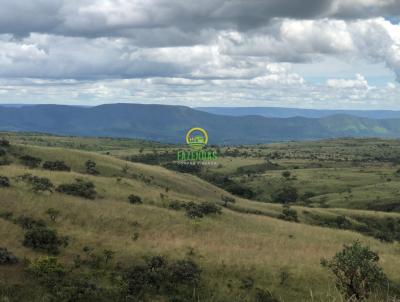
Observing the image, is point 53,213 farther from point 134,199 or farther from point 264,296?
Answer: point 264,296

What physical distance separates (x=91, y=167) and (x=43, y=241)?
50.9 m

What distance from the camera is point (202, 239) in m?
48.4

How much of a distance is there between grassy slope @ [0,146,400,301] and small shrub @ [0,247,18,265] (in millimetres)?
1166

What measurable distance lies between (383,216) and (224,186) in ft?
189

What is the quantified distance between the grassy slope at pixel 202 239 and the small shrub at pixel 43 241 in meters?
0.85

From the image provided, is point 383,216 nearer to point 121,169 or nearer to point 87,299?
point 121,169

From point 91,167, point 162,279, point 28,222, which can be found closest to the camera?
point 162,279

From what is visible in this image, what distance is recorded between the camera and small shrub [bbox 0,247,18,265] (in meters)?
34.2

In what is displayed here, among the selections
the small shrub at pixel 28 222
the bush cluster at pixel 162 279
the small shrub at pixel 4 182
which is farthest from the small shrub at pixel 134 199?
the bush cluster at pixel 162 279

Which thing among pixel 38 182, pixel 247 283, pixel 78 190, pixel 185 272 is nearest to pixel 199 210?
pixel 78 190

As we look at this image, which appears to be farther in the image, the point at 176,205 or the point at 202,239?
the point at 176,205

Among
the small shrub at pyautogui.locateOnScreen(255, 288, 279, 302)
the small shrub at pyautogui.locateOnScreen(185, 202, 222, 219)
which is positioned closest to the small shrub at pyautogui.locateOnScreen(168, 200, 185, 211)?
the small shrub at pyautogui.locateOnScreen(185, 202, 222, 219)

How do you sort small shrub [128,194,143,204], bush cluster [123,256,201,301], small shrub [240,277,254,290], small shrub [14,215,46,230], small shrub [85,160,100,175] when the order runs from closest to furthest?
bush cluster [123,256,201,301], small shrub [240,277,254,290], small shrub [14,215,46,230], small shrub [128,194,143,204], small shrub [85,160,100,175]

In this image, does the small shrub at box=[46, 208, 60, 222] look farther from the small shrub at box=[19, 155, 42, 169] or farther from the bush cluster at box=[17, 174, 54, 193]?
the small shrub at box=[19, 155, 42, 169]
